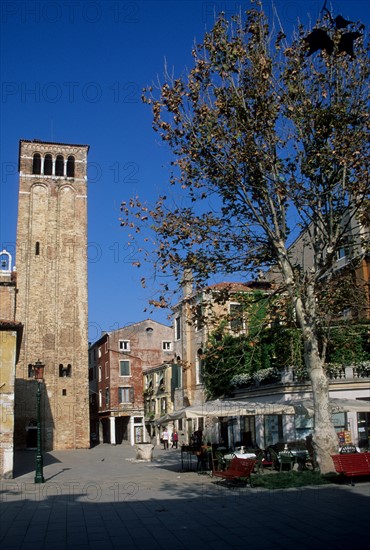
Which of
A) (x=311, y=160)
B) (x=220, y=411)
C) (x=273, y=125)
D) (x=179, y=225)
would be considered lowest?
(x=220, y=411)

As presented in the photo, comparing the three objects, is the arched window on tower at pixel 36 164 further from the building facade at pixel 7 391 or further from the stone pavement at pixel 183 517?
the stone pavement at pixel 183 517

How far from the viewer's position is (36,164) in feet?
165

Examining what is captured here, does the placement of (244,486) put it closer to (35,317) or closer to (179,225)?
(179,225)

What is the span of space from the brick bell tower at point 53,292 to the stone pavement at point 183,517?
29.0 m

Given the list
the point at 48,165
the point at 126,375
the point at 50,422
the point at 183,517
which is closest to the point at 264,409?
the point at 183,517

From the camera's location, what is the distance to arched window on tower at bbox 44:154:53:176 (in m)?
50.3

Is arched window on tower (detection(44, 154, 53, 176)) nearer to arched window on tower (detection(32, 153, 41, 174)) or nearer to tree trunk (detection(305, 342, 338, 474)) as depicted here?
arched window on tower (detection(32, 153, 41, 174))

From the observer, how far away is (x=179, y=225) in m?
15.8

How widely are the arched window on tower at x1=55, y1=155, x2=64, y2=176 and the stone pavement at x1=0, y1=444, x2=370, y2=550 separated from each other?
3818 cm

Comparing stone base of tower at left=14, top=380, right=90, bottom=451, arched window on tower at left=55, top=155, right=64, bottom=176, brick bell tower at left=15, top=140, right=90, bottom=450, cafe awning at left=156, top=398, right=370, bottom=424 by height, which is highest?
arched window on tower at left=55, top=155, right=64, bottom=176

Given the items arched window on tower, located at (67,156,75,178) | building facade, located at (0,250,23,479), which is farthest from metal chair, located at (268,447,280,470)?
arched window on tower, located at (67,156,75,178)

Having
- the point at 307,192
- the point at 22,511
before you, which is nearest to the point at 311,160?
the point at 307,192

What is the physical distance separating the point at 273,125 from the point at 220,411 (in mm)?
9448

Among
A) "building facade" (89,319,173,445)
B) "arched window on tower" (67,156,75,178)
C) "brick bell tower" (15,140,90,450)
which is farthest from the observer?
"building facade" (89,319,173,445)
